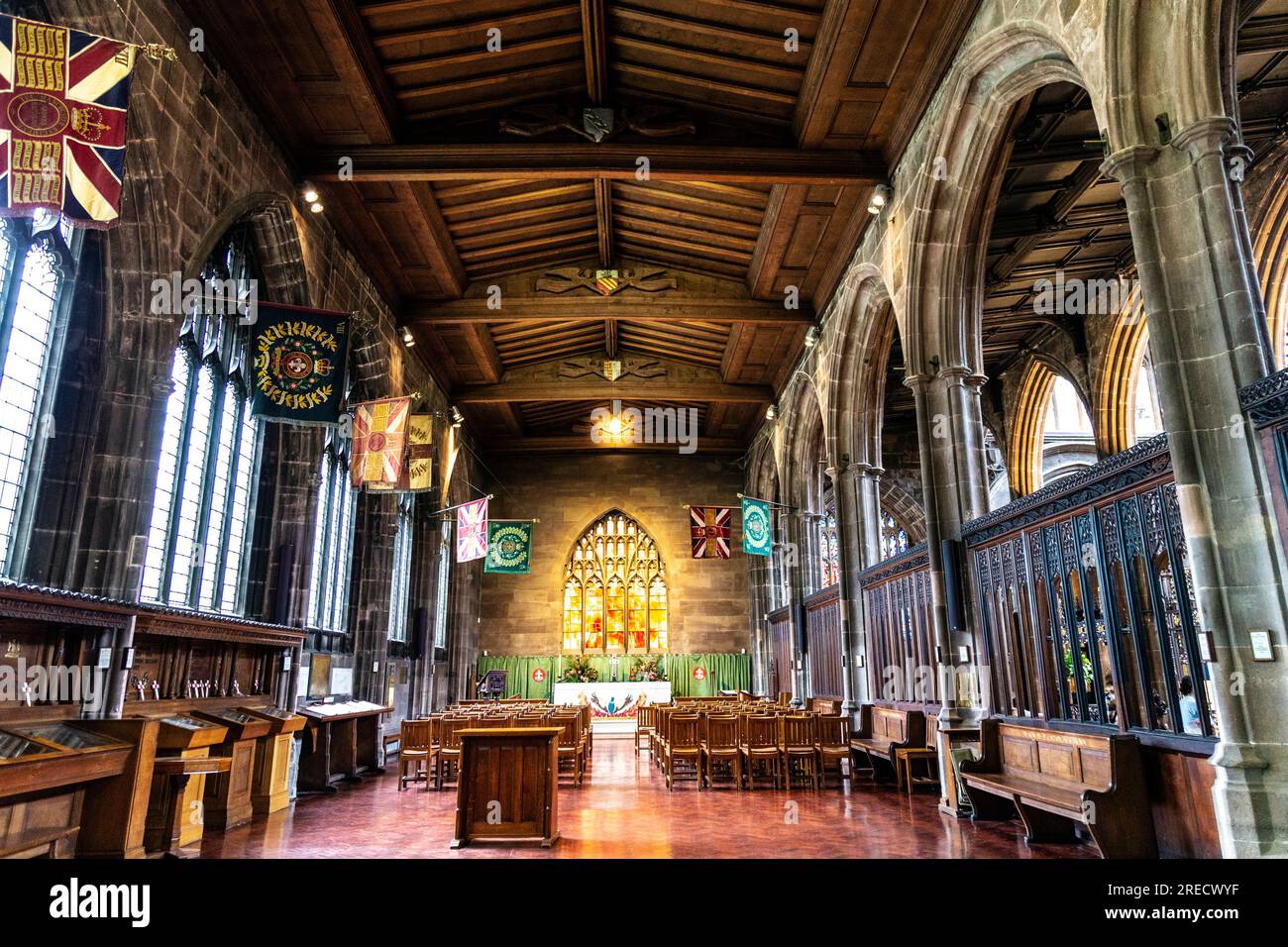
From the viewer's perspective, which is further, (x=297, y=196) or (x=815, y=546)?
(x=815, y=546)

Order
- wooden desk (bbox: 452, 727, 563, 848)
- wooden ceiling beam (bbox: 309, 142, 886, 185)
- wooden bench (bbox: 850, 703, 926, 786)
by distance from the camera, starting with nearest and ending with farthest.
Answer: wooden desk (bbox: 452, 727, 563, 848) → wooden bench (bbox: 850, 703, 926, 786) → wooden ceiling beam (bbox: 309, 142, 886, 185)

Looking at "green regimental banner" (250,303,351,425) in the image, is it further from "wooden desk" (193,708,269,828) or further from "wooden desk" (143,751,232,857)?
"wooden desk" (143,751,232,857)

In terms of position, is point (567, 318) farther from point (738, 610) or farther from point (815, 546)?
point (738, 610)

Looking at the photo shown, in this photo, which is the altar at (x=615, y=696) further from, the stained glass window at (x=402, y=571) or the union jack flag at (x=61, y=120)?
the union jack flag at (x=61, y=120)

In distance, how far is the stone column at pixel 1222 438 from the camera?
4.31 meters

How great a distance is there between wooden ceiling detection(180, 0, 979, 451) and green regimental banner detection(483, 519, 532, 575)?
464cm

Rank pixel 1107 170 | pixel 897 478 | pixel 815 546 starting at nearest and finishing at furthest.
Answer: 1. pixel 1107 170
2. pixel 815 546
3. pixel 897 478

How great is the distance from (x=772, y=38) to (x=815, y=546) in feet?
33.5

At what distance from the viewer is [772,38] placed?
8.66 meters

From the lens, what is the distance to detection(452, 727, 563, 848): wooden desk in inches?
229

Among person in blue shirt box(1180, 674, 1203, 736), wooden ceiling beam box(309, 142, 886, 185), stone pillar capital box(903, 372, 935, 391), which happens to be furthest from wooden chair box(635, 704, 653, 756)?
wooden ceiling beam box(309, 142, 886, 185)

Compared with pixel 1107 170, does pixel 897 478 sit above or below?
above

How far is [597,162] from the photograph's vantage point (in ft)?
32.8
